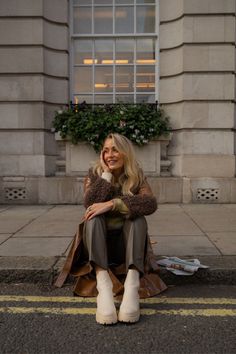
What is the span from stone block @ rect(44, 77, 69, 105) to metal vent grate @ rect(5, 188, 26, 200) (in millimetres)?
1964

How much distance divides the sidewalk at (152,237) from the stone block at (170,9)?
3.95 metres

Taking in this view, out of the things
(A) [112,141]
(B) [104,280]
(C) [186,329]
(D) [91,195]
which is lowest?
(C) [186,329]

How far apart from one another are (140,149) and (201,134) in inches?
50.6

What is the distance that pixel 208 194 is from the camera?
313 inches

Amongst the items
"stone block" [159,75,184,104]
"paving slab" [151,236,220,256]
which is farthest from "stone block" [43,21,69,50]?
"paving slab" [151,236,220,256]

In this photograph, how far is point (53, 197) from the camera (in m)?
8.03

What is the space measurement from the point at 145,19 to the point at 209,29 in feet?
5.35

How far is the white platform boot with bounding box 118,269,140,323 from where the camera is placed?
2.88 meters

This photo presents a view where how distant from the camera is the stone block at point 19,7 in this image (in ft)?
26.0

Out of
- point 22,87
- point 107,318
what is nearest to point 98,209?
point 107,318

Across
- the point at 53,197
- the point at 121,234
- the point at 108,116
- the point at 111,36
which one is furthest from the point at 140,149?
the point at 121,234

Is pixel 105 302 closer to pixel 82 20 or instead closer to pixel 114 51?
pixel 114 51

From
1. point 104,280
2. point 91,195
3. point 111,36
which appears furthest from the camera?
point 111,36

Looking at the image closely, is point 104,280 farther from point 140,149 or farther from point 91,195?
point 140,149
